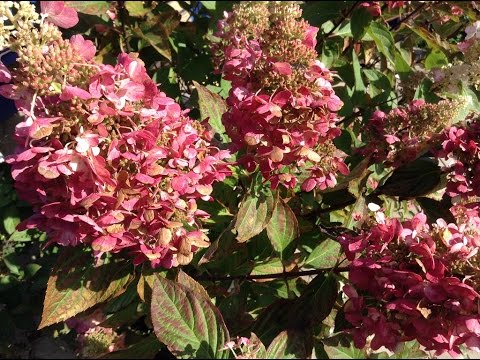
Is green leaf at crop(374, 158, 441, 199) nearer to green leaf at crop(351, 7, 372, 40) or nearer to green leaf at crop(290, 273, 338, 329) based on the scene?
green leaf at crop(290, 273, 338, 329)

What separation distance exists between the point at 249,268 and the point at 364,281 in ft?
1.40

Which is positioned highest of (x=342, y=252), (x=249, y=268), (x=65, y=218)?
(x=65, y=218)

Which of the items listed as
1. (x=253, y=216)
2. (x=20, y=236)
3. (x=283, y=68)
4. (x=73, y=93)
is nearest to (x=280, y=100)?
(x=283, y=68)

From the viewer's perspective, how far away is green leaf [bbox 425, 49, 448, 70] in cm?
171

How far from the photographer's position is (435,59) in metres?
1.73

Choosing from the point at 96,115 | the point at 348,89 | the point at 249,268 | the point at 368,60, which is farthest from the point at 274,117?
the point at 368,60

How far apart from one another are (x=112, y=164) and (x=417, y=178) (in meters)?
0.78

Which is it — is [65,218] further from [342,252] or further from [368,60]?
[368,60]

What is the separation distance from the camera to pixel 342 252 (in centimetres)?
120

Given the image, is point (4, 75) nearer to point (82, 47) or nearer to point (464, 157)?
point (82, 47)

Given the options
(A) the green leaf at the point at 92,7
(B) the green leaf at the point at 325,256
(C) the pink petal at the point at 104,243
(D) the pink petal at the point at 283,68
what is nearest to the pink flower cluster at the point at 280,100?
(D) the pink petal at the point at 283,68

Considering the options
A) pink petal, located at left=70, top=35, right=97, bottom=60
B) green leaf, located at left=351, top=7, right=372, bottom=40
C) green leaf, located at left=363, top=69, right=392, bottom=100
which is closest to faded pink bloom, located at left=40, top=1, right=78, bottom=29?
pink petal, located at left=70, top=35, right=97, bottom=60

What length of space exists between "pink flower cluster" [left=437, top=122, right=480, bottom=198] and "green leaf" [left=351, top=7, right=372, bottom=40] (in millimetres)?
522

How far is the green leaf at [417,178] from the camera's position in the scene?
1254 millimetres
